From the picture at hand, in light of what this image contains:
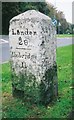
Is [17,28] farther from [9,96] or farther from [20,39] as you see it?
[9,96]

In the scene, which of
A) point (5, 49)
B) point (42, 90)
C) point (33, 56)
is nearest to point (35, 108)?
point (42, 90)

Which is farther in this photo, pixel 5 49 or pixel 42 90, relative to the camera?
pixel 5 49

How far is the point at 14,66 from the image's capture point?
6.81m

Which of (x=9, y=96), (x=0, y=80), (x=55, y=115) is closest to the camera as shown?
(x=55, y=115)

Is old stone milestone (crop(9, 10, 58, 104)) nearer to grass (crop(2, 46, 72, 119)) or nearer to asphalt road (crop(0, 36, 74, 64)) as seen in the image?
grass (crop(2, 46, 72, 119))

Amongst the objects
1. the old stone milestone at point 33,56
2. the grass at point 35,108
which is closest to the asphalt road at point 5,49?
the grass at point 35,108

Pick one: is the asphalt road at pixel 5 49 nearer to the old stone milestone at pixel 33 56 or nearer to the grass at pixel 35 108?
the grass at pixel 35 108

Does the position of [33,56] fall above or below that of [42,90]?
above

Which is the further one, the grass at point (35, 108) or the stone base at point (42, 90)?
the stone base at point (42, 90)

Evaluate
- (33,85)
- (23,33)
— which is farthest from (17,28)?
(33,85)

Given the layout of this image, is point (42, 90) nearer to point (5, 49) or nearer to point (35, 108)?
point (35, 108)

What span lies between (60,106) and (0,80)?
8.95ft

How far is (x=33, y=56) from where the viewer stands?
642 cm

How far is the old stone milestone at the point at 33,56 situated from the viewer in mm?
6367
